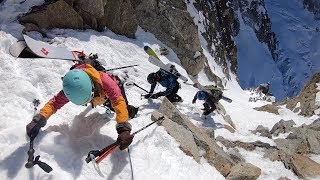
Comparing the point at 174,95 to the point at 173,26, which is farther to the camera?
the point at 173,26

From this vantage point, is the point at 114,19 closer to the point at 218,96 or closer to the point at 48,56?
the point at 218,96

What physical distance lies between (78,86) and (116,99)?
0.68 meters

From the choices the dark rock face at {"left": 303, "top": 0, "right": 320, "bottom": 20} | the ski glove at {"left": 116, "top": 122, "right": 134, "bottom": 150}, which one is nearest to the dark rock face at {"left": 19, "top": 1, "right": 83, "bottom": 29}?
the ski glove at {"left": 116, "top": 122, "right": 134, "bottom": 150}

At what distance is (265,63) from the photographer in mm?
98188

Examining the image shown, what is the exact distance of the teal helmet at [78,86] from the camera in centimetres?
603

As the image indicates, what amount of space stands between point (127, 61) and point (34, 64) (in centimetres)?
585

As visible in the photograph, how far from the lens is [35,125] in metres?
6.29

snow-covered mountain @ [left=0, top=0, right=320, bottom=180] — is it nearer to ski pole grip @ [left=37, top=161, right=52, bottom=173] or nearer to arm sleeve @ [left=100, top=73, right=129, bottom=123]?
ski pole grip @ [left=37, top=161, right=52, bottom=173]

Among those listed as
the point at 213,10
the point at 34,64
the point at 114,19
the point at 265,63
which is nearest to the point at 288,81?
the point at 265,63

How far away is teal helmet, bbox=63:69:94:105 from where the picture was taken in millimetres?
6031

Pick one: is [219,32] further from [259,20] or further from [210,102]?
[259,20]

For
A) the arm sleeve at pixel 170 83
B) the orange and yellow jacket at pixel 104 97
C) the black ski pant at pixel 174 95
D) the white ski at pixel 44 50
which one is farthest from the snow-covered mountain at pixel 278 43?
the orange and yellow jacket at pixel 104 97

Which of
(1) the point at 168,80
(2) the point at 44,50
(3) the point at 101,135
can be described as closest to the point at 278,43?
(1) the point at 168,80

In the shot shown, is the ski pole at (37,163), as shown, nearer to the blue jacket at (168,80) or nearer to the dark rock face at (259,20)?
the blue jacket at (168,80)
